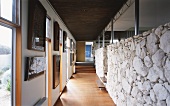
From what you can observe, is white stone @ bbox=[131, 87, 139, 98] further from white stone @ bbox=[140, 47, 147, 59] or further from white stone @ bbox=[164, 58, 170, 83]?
white stone @ bbox=[164, 58, 170, 83]

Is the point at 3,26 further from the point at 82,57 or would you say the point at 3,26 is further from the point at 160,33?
the point at 82,57

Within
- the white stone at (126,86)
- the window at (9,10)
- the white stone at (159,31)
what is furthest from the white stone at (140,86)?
the window at (9,10)

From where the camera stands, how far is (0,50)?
1.95m

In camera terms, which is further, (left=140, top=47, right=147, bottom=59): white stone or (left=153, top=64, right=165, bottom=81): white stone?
(left=140, top=47, right=147, bottom=59): white stone

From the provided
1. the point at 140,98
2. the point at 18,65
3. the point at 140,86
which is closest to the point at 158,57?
the point at 140,86

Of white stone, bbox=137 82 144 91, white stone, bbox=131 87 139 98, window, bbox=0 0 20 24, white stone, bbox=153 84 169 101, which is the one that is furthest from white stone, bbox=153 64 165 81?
window, bbox=0 0 20 24

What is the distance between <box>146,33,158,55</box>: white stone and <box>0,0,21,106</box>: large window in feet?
5.71

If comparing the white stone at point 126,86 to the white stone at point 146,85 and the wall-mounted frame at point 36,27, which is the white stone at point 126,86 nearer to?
the white stone at point 146,85

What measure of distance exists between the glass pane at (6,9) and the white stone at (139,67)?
1949mm

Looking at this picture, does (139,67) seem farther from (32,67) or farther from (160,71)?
(32,67)

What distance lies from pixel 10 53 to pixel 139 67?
1.90m

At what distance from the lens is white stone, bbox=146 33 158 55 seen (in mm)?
2158

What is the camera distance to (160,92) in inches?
80.2

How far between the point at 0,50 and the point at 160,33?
184cm
